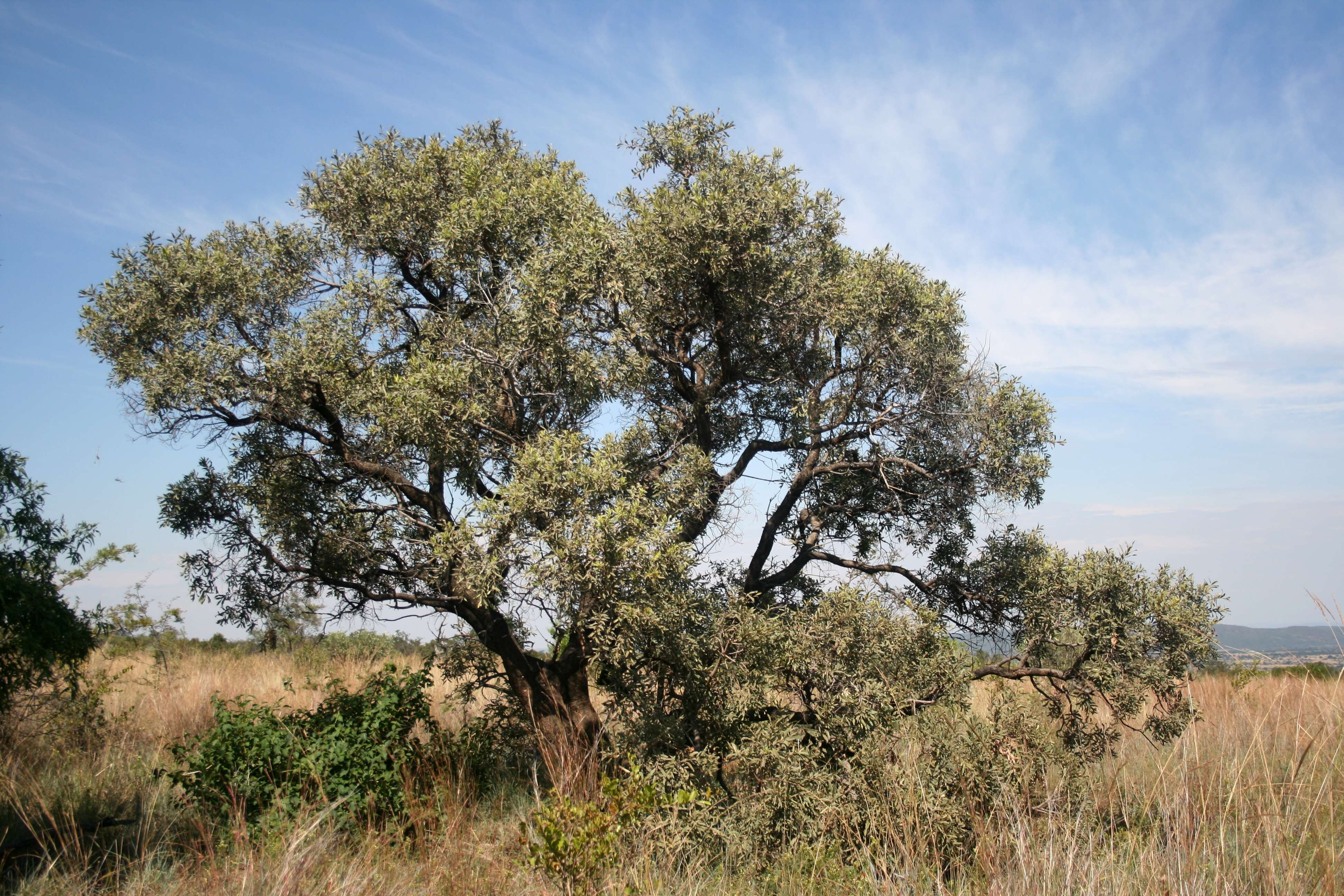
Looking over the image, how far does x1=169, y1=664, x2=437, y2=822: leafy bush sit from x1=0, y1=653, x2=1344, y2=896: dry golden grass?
34cm

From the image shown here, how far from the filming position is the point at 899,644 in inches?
312

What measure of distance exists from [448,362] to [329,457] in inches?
82.3

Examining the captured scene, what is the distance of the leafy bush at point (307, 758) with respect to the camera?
720cm

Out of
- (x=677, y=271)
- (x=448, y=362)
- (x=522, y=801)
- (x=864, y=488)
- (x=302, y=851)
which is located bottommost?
(x=522, y=801)

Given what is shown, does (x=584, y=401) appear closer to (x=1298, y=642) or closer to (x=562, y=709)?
(x=562, y=709)

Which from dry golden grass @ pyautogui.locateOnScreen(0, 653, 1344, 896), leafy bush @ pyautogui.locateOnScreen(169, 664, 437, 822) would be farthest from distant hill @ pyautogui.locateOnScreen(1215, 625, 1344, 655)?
leafy bush @ pyautogui.locateOnScreen(169, 664, 437, 822)

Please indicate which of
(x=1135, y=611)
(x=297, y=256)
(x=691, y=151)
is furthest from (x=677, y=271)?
(x=1135, y=611)

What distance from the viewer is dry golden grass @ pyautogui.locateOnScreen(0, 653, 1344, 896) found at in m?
4.34

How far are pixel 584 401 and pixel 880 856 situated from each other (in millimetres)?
5092

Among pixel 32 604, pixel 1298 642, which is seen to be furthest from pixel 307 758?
pixel 1298 642

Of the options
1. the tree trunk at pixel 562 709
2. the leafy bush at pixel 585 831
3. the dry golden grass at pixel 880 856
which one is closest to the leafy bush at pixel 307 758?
the dry golden grass at pixel 880 856

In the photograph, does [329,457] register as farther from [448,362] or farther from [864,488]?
[864,488]

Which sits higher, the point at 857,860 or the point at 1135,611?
the point at 1135,611

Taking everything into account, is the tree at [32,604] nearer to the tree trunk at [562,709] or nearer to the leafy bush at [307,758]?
the leafy bush at [307,758]
